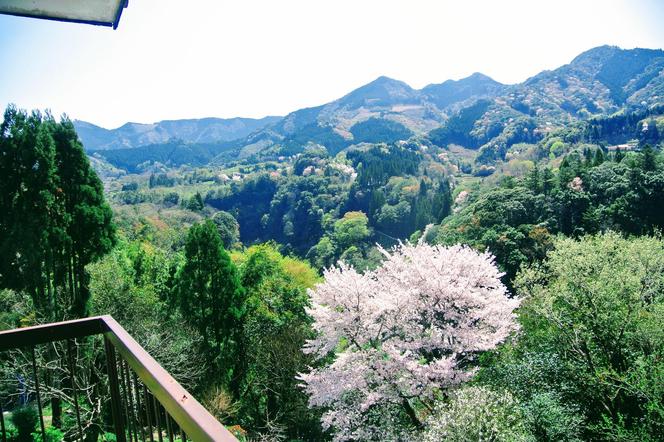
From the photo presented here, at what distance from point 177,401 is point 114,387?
1.21 meters

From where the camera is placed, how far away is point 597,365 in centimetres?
983

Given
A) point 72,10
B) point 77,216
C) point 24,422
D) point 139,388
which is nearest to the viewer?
point 72,10

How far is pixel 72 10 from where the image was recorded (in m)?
1.39

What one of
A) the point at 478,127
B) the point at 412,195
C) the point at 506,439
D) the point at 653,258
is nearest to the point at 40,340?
the point at 506,439

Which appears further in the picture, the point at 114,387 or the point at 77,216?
the point at 77,216

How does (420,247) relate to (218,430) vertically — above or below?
below

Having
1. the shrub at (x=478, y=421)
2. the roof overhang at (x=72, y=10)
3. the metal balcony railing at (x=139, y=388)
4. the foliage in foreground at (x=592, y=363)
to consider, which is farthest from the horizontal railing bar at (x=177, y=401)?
the foliage in foreground at (x=592, y=363)

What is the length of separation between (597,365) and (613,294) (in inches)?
69.0

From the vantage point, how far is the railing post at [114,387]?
1712mm

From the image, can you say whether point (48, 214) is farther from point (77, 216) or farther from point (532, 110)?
point (532, 110)

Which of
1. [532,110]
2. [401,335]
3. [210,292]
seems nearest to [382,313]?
[401,335]

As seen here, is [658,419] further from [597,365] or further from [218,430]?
[218,430]

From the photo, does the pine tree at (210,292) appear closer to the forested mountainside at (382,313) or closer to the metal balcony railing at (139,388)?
the forested mountainside at (382,313)

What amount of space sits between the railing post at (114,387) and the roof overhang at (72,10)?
1202 mm
